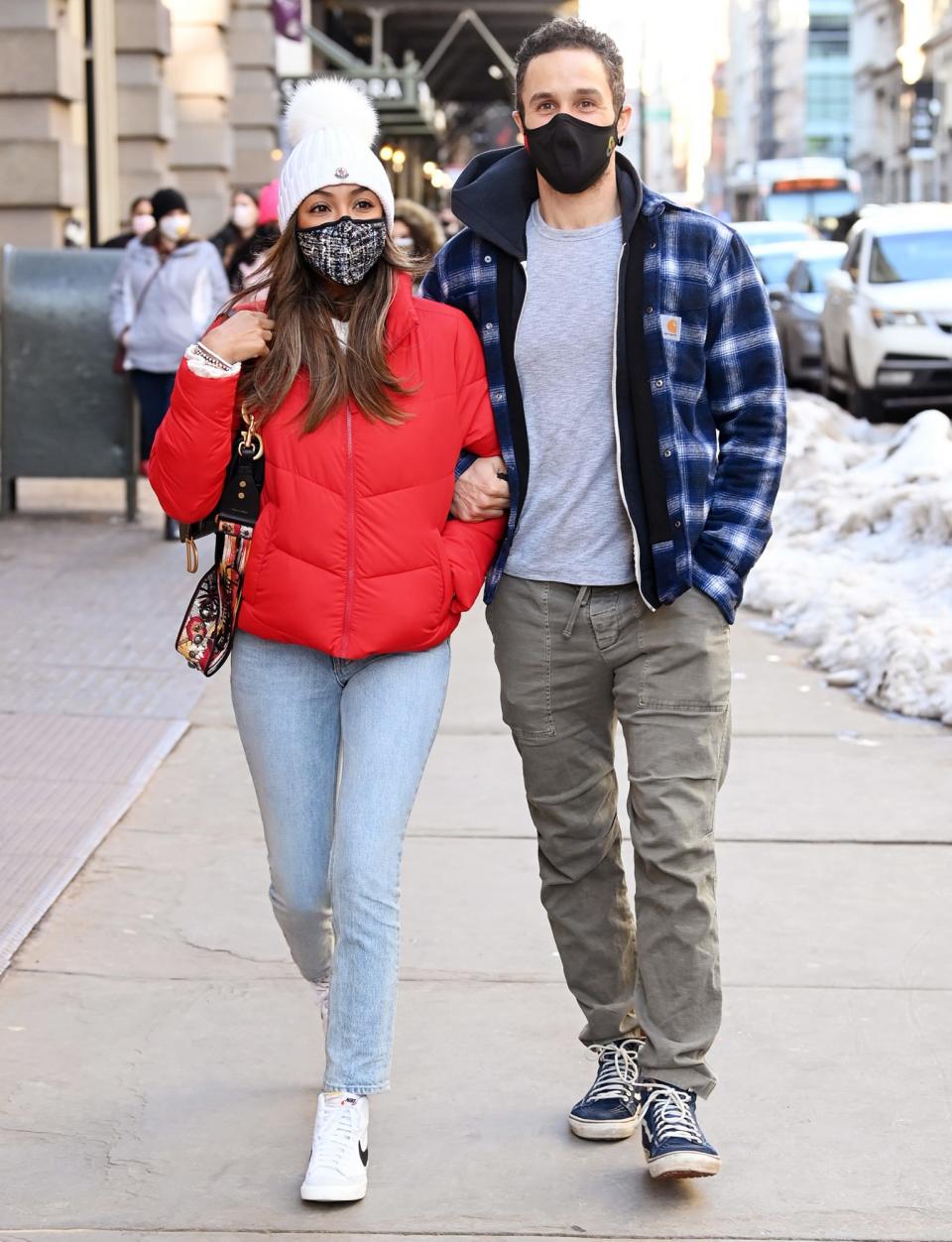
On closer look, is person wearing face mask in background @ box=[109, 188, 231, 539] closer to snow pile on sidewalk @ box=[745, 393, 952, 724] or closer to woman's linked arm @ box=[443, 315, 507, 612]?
snow pile on sidewalk @ box=[745, 393, 952, 724]

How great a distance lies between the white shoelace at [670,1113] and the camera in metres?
3.62

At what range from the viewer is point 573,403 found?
3.70m

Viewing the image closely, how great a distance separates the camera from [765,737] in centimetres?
728

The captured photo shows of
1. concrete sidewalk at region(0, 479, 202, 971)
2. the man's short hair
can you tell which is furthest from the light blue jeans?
concrete sidewalk at region(0, 479, 202, 971)

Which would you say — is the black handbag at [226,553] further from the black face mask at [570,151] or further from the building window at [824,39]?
the building window at [824,39]

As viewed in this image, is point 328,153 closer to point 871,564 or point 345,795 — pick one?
point 345,795

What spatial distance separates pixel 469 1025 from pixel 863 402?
14.4 m

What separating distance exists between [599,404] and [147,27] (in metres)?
17.7

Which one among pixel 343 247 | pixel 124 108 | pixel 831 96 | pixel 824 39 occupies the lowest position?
pixel 343 247

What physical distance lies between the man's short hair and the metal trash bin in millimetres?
8493

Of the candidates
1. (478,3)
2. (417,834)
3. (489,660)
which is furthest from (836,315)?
(478,3)

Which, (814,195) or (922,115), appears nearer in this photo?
(814,195)

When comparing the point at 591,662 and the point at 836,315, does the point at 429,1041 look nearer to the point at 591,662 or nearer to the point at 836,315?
the point at 591,662

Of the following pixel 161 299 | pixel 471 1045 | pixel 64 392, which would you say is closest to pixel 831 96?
pixel 64 392
